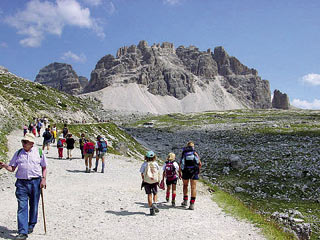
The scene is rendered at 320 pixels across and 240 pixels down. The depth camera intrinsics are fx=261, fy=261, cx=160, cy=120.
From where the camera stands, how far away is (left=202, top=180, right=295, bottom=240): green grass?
10406mm

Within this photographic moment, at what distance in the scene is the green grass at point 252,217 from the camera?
Answer: 10.4 meters

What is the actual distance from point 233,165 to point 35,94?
5895cm

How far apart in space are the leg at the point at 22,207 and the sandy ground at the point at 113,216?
619 mm

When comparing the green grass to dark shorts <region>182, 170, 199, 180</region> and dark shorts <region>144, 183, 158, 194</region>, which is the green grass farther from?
dark shorts <region>144, 183, 158, 194</region>

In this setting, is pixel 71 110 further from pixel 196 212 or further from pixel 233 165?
pixel 196 212

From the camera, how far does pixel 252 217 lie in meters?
12.3

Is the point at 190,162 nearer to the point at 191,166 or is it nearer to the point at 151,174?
the point at 191,166

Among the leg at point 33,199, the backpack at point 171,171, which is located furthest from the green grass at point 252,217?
the leg at point 33,199

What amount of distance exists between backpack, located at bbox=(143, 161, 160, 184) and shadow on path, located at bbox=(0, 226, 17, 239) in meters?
5.48

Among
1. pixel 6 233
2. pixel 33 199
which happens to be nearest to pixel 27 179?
pixel 33 199

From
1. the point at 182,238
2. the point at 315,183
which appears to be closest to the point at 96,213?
the point at 182,238

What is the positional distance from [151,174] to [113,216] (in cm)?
250

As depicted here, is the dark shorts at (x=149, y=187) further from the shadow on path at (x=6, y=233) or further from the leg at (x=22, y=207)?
the shadow on path at (x=6, y=233)

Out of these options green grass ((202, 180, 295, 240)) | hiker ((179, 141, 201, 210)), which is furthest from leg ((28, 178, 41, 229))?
green grass ((202, 180, 295, 240))
